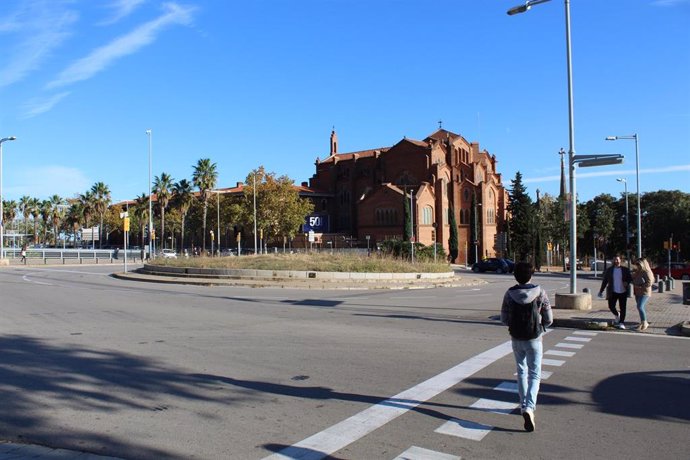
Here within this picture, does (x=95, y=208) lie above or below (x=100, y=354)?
above

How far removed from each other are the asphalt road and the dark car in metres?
44.0

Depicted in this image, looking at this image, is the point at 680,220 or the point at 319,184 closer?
the point at 680,220

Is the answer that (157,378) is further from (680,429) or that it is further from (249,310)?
(249,310)

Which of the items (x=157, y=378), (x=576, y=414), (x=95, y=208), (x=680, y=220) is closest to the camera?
(x=576, y=414)

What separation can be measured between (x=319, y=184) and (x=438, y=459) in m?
93.4

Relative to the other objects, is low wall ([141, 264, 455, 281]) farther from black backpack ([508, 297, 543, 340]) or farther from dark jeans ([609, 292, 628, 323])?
black backpack ([508, 297, 543, 340])

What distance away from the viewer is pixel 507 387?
716 centimetres

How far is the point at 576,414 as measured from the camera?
6074mm

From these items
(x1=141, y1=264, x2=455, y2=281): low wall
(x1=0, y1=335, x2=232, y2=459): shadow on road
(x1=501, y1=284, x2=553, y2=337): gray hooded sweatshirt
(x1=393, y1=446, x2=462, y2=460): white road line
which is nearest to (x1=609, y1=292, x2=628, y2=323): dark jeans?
(x1=501, y1=284, x2=553, y2=337): gray hooded sweatshirt

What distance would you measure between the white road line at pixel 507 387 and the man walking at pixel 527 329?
1.20 meters

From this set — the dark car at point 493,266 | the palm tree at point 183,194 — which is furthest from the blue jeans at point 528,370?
the palm tree at point 183,194

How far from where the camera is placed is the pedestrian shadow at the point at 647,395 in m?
6.12

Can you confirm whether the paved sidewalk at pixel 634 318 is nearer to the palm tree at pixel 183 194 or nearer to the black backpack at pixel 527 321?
the black backpack at pixel 527 321

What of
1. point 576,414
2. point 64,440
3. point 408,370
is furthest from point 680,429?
point 64,440
